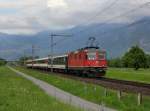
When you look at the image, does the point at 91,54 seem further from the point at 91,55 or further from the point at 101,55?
the point at 101,55

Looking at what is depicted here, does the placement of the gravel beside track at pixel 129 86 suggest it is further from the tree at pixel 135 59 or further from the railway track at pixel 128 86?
the tree at pixel 135 59

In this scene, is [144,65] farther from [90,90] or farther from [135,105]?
[135,105]

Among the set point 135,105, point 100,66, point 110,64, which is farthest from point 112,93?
point 110,64

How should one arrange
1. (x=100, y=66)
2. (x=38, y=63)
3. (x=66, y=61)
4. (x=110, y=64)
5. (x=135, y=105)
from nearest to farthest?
(x=135, y=105), (x=100, y=66), (x=66, y=61), (x=38, y=63), (x=110, y=64)

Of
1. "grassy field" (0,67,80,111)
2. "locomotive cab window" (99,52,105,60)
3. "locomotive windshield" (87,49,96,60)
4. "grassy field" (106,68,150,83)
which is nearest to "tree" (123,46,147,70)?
"grassy field" (106,68,150,83)

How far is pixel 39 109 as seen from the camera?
20.5m

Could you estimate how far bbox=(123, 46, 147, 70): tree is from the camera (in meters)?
142

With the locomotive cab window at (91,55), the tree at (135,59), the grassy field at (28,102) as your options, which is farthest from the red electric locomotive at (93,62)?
the tree at (135,59)

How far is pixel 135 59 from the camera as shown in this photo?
471 feet

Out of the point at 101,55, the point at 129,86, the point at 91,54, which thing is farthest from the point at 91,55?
the point at 129,86

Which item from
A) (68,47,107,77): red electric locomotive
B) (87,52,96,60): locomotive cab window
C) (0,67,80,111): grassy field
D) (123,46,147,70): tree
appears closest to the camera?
(0,67,80,111): grassy field

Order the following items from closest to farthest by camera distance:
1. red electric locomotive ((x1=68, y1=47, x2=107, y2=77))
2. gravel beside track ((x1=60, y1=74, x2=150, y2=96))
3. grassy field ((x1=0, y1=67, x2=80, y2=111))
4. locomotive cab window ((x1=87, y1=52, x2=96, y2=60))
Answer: grassy field ((x1=0, y1=67, x2=80, y2=111)), gravel beside track ((x1=60, y1=74, x2=150, y2=96)), red electric locomotive ((x1=68, y1=47, x2=107, y2=77)), locomotive cab window ((x1=87, y1=52, x2=96, y2=60))

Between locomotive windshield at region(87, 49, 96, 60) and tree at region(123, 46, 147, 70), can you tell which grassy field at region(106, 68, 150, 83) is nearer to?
locomotive windshield at region(87, 49, 96, 60)

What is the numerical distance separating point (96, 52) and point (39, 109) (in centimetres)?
4031
